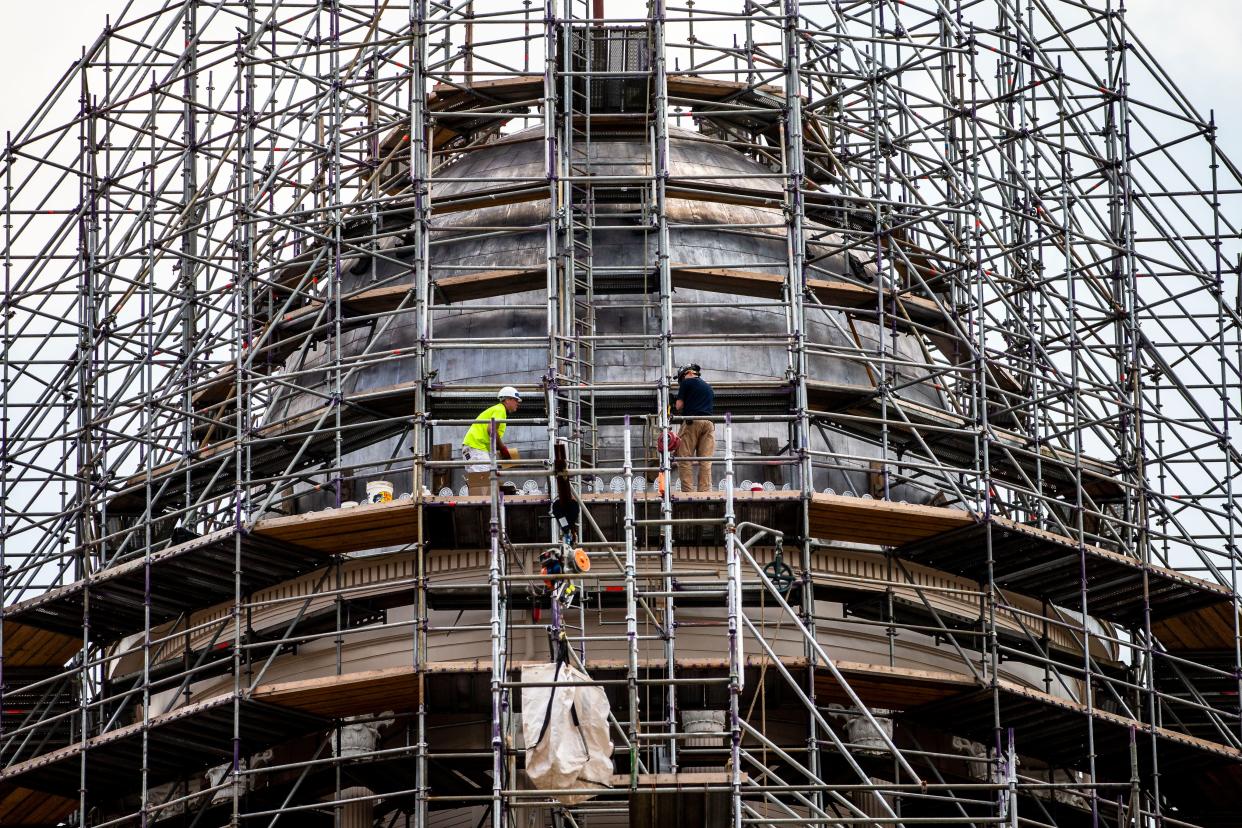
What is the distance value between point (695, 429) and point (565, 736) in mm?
7206

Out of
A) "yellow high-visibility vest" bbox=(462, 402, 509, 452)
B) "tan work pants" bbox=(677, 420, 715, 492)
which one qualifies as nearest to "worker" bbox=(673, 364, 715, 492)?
"tan work pants" bbox=(677, 420, 715, 492)

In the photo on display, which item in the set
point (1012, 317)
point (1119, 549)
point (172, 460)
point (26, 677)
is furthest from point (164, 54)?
point (1119, 549)

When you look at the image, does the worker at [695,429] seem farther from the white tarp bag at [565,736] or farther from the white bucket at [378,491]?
the white tarp bag at [565,736]

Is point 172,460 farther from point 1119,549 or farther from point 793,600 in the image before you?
point 1119,549

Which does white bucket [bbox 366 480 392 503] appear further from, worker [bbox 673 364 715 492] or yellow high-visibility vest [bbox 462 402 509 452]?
worker [bbox 673 364 715 492]

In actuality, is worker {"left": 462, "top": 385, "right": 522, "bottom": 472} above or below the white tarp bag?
above

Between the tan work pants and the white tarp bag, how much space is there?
6108 millimetres

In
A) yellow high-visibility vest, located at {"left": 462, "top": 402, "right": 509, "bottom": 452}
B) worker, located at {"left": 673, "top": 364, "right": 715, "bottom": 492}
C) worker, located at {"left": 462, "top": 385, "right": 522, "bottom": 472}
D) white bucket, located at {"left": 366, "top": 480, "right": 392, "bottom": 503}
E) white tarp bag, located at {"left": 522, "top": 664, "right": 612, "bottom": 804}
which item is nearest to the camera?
white tarp bag, located at {"left": 522, "top": 664, "right": 612, "bottom": 804}

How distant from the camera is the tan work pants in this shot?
40719 mm

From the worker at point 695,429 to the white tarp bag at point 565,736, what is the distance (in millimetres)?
6106

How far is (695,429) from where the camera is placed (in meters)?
40.9

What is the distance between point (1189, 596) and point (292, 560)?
14185 mm

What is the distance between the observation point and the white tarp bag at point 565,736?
34969 millimetres

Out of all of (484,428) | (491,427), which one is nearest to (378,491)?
(484,428)
